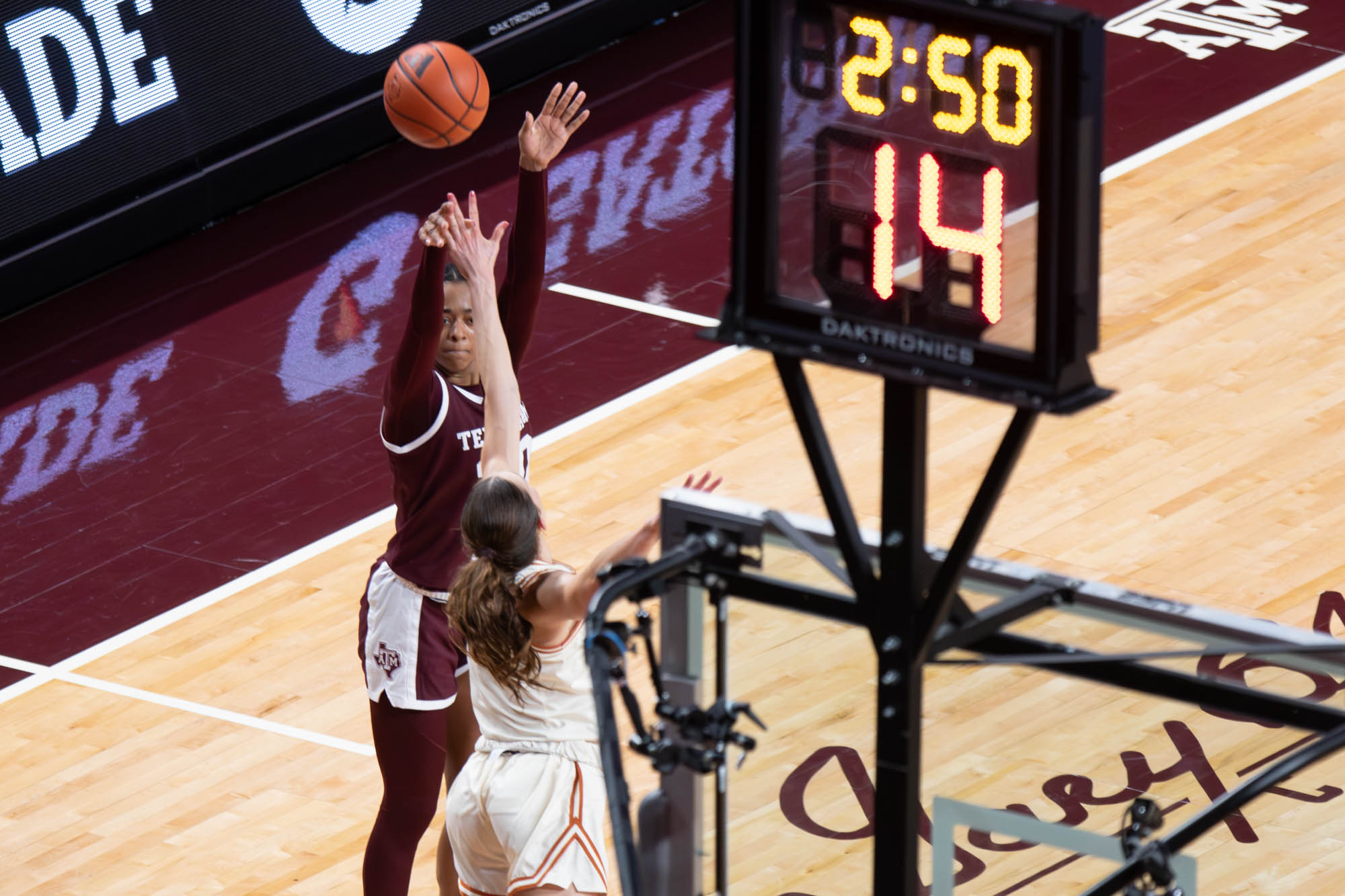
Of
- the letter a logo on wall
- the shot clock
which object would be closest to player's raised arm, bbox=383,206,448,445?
the shot clock

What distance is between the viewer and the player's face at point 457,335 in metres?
6.43

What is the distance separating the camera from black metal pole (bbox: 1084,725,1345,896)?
13.6 ft

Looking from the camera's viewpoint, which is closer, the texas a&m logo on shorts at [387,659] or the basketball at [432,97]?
the texas a&m logo on shorts at [387,659]

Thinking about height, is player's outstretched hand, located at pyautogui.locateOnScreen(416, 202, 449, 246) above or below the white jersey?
above

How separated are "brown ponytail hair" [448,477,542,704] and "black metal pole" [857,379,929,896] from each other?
4.34 feet

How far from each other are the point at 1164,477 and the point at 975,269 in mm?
5059

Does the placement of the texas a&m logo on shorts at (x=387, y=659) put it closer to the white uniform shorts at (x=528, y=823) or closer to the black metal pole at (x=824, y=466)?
the white uniform shorts at (x=528, y=823)

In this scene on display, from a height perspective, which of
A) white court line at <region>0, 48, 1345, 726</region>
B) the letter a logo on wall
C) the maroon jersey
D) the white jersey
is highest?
the maroon jersey

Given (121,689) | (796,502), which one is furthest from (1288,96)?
(121,689)

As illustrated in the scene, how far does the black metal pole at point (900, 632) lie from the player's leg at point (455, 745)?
235 cm

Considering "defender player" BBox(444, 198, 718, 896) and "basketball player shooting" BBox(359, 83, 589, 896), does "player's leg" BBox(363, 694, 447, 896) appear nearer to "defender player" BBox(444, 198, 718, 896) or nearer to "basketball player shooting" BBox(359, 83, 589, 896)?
"basketball player shooting" BBox(359, 83, 589, 896)

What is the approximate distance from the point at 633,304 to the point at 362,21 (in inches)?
80.7

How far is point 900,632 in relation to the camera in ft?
14.4

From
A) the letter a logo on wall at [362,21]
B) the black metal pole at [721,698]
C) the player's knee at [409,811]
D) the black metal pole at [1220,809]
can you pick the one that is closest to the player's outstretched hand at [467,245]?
the player's knee at [409,811]
